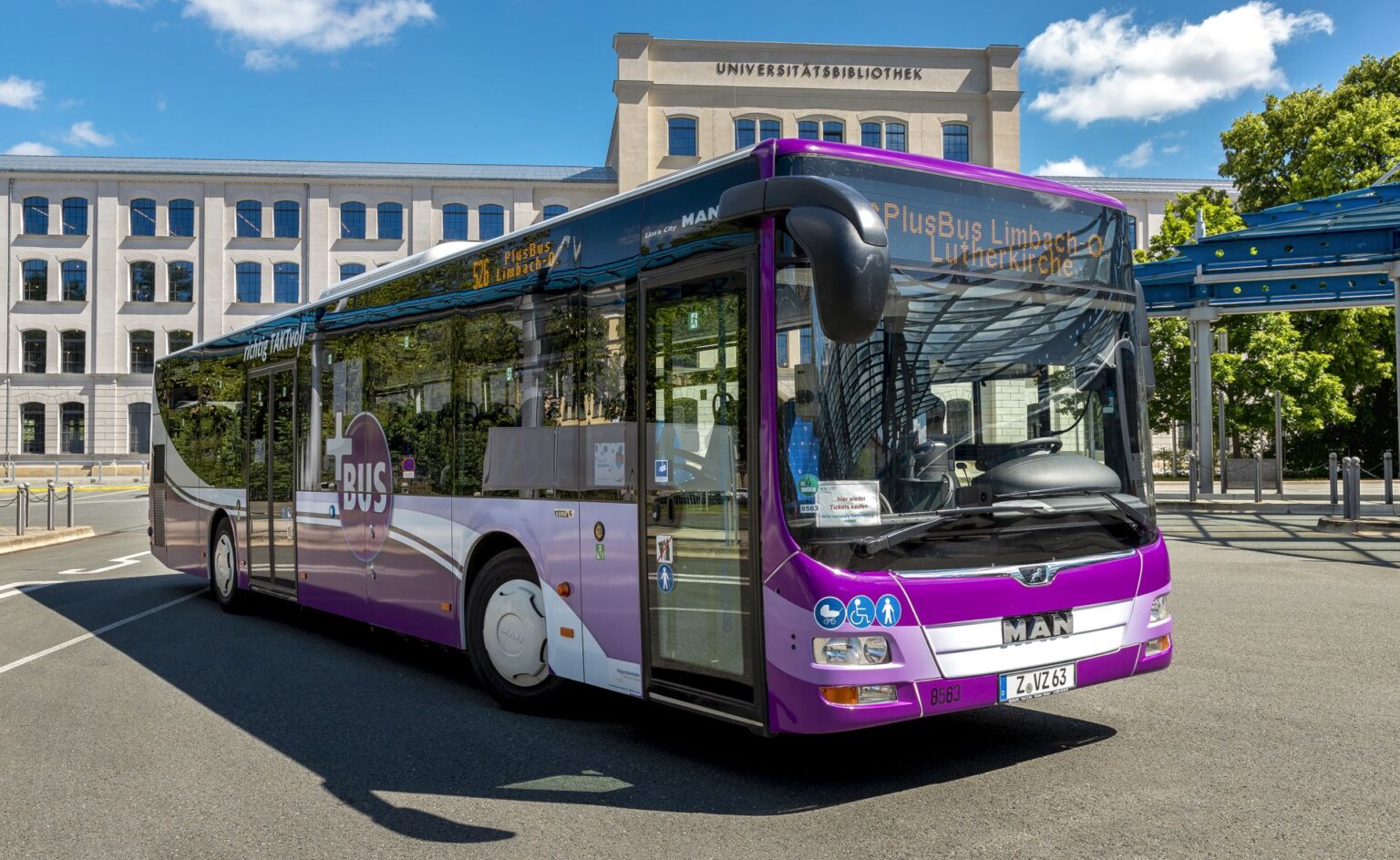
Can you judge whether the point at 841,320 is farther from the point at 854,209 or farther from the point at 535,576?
the point at 535,576

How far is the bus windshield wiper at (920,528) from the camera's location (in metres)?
5.12

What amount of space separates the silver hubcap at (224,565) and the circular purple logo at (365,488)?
3.32 meters

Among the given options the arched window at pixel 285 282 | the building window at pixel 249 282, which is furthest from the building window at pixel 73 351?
the arched window at pixel 285 282

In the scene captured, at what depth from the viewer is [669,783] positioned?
564 centimetres

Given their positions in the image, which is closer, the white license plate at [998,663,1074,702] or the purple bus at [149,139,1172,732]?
the purple bus at [149,139,1172,732]

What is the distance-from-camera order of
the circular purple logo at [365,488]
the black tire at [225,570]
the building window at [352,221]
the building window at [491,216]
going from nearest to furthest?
the circular purple logo at [365,488], the black tire at [225,570], the building window at [352,221], the building window at [491,216]

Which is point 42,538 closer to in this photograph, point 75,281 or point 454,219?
point 454,219

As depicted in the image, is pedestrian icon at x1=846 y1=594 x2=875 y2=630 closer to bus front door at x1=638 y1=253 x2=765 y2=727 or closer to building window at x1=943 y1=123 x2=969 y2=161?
bus front door at x1=638 y1=253 x2=765 y2=727

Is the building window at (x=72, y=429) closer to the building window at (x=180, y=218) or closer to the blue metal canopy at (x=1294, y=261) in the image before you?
the building window at (x=180, y=218)

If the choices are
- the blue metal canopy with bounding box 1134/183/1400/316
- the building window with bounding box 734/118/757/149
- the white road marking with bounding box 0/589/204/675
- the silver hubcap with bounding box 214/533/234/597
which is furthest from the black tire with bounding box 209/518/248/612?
the building window with bounding box 734/118/757/149

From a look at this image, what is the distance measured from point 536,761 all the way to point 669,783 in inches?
32.3

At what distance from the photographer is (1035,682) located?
545cm

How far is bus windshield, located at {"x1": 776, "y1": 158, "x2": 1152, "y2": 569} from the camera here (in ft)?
17.0

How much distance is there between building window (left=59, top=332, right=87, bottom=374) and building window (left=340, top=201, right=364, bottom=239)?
549 inches
